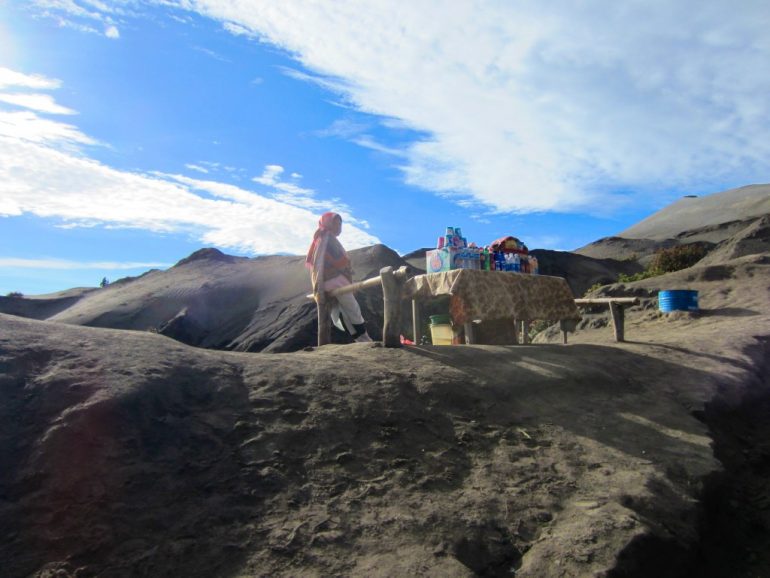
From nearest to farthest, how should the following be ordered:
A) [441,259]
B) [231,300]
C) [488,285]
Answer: [488,285], [441,259], [231,300]

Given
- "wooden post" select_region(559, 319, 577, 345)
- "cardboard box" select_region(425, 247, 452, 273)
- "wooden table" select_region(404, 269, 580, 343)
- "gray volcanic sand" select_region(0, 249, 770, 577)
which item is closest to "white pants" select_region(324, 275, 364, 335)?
"wooden table" select_region(404, 269, 580, 343)

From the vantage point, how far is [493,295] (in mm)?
5242

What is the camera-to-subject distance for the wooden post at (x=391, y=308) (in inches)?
174

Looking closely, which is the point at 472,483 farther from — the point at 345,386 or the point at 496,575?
the point at 345,386

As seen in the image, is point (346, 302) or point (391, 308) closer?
point (391, 308)

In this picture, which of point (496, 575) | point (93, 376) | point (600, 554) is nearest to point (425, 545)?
→ point (496, 575)

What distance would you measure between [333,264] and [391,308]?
1.32 meters

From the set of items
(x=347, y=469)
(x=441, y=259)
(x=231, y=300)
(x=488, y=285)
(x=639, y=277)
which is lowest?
(x=347, y=469)

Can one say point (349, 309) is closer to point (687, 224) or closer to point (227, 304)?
point (227, 304)

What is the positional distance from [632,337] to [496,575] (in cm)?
571

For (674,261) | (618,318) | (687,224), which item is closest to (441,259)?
(618,318)

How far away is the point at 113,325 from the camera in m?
21.8

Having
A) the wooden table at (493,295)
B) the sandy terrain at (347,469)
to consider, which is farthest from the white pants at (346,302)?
the sandy terrain at (347,469)

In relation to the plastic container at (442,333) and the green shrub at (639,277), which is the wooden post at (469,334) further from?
the green shrub at (639,277)
